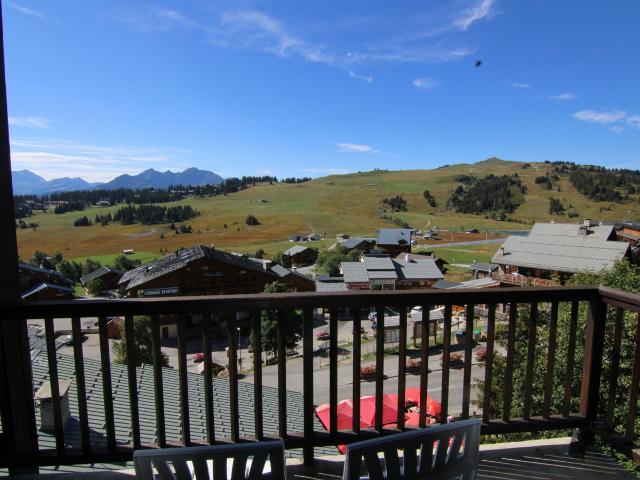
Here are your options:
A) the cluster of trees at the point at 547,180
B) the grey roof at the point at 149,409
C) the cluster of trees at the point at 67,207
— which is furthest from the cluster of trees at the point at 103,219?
the cluster of trees at the point at 547,180

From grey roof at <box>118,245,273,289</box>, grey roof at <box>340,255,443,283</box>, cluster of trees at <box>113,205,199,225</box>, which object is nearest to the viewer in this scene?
grey roof at <box>118,245,273,289</box>

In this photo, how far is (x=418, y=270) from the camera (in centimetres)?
3275

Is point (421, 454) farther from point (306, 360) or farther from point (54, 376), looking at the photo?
point (54, 376)

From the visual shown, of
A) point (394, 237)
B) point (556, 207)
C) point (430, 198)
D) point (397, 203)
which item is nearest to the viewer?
point (394, 237)

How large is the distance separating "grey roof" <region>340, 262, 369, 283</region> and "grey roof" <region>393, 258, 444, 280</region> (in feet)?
9.52

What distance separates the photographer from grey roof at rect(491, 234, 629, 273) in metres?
25.4

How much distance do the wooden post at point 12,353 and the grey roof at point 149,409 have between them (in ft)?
1.31

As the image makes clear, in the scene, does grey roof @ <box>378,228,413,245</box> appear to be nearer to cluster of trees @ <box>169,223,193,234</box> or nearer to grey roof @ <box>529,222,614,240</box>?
grey roof @ <box>529,222,614,240</box>

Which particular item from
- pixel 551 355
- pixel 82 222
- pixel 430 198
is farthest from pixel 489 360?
pixel 430 198

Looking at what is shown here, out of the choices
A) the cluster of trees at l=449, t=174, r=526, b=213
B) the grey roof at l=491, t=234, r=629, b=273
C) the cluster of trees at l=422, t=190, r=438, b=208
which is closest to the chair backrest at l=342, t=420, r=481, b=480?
the grey roof at l=491, t=234, r=629, b=273

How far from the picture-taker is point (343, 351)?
1900cm

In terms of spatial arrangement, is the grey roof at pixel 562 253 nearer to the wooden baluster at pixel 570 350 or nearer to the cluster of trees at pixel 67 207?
the wooden baluster at pixel 570 350

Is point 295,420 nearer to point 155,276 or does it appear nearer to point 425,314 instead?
point 425,314

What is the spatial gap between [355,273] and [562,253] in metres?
14.4
